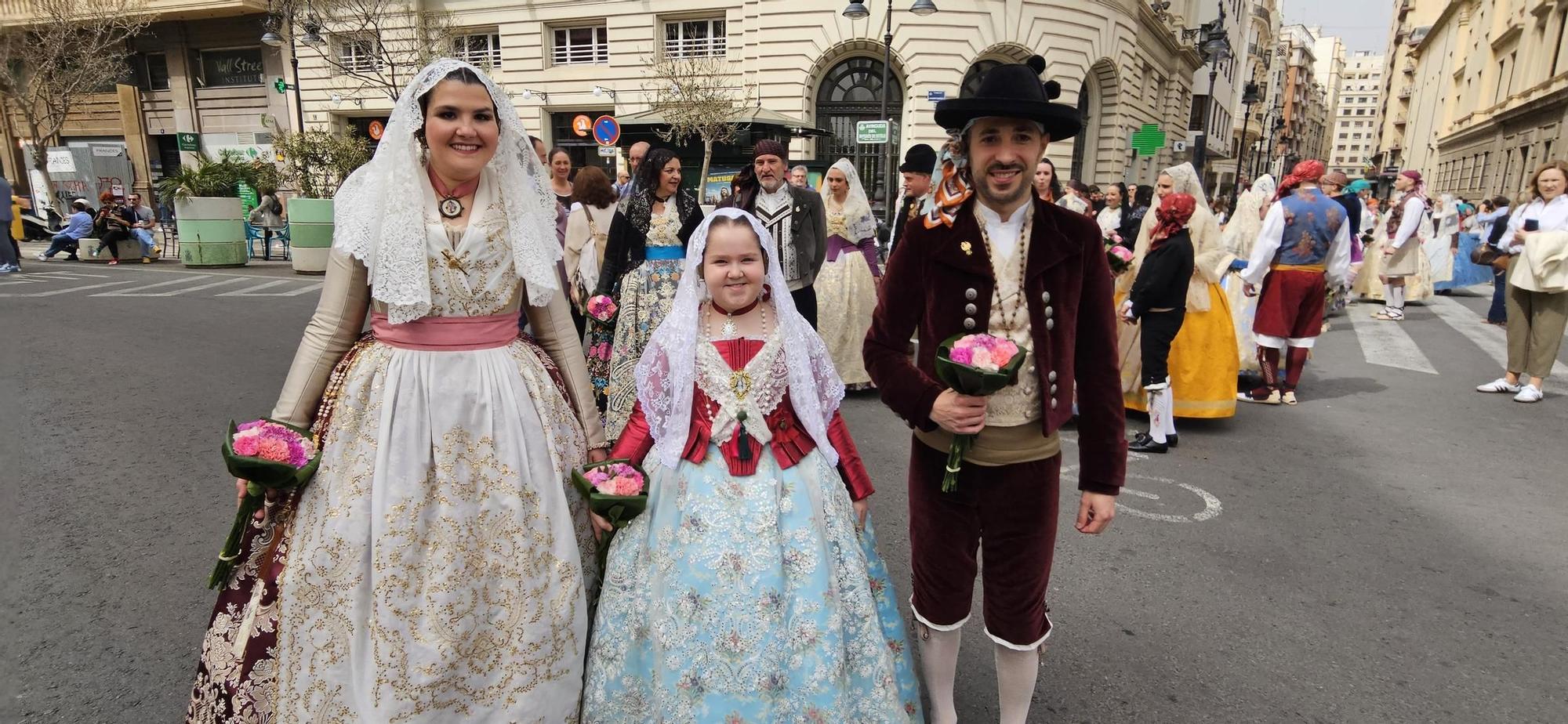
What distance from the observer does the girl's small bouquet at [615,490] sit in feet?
7.63

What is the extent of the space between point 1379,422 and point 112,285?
17.7 m

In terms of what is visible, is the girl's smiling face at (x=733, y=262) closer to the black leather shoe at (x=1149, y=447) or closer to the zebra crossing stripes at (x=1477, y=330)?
the black leather shoe at (x=1149, y=447)

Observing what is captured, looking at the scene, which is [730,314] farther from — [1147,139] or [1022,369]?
[1147,139]

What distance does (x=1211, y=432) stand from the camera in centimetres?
641

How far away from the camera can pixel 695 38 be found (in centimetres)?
2498

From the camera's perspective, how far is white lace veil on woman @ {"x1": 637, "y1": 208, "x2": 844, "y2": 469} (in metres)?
2.56

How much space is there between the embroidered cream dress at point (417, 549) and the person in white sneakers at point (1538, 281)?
857 centimetres

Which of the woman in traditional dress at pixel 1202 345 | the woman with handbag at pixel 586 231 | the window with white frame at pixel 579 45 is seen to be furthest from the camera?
the window with white frame at pixel 579 45

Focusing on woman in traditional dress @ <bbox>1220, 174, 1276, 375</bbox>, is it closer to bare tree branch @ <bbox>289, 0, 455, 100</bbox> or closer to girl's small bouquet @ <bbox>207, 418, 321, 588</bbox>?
girl's small bouquet @ <bbox>207, 418, 321, 588</bbox>

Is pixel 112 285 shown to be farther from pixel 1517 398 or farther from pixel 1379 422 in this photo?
pixel 1517 398

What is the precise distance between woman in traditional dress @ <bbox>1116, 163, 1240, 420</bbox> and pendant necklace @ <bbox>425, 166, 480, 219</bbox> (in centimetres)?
522

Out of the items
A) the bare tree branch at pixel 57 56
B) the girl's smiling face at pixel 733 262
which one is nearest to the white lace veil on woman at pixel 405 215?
the girl's smiling face at pixel 733 262

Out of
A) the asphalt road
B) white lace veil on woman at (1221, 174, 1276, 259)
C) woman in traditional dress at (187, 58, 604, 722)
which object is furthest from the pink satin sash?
white lace veil on woman at (1221, 174, 1276, 259)

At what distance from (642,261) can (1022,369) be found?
3615 millimetres
